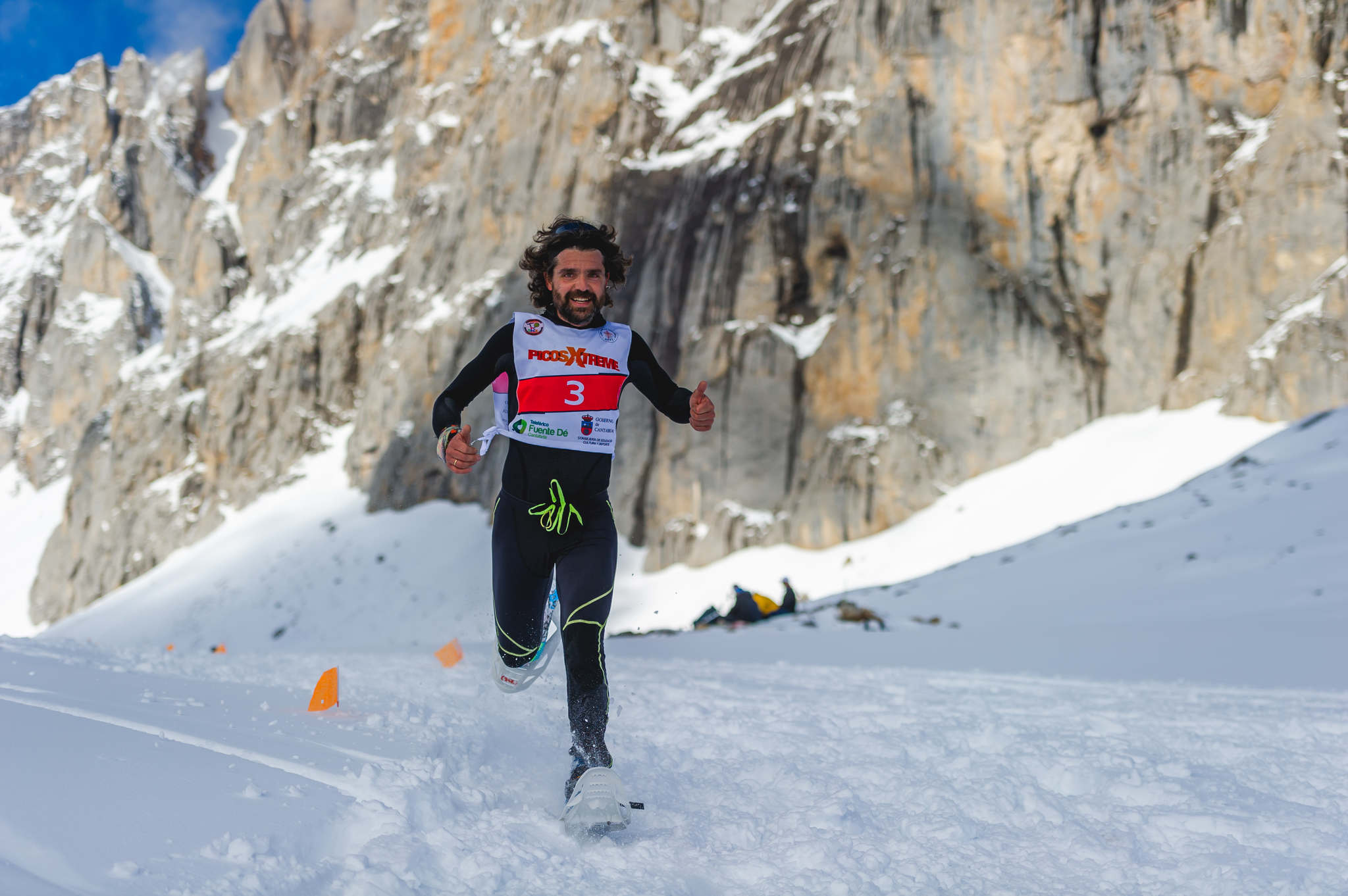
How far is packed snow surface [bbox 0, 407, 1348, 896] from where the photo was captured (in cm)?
224

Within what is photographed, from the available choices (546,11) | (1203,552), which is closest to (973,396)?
(1203,552)

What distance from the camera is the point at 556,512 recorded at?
383cm

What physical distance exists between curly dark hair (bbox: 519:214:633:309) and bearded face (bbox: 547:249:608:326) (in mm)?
39

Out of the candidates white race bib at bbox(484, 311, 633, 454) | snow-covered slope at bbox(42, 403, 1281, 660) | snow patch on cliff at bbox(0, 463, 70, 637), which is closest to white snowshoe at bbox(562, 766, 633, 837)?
white race bib at bbox(484, 311, 633, 454)

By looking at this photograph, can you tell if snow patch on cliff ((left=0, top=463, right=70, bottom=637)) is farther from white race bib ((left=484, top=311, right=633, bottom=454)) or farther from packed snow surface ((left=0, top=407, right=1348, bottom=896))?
white race bib ((left=484, top=311, right=633, bottom=454))

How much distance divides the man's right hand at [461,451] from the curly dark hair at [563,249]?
34.4 inches

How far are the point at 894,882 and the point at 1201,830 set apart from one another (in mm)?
1172

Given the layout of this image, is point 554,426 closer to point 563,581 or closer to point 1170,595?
point 563,581

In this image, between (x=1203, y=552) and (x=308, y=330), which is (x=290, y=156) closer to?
(x=308, y=330)

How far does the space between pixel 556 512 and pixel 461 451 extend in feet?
1.94

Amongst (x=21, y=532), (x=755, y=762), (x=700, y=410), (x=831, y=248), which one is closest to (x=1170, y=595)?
(x=755, y=762)

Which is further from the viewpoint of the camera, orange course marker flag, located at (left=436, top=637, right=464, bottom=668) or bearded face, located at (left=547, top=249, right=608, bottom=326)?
orange course marker flag, located at (left=436, top=637, right=464, bottom=668)

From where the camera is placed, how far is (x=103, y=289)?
8550cm

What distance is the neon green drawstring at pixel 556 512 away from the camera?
3.83m
